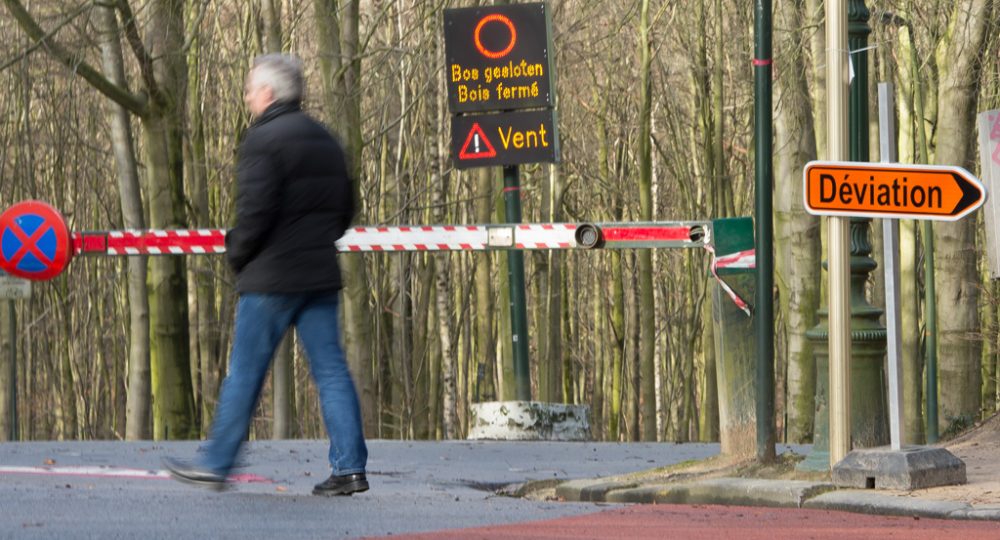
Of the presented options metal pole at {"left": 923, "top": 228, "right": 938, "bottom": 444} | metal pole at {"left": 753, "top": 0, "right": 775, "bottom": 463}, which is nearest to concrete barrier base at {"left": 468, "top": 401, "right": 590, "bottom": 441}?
metal pole at {"left": 753, "top": 0, "right": 775, "bottom": 463}

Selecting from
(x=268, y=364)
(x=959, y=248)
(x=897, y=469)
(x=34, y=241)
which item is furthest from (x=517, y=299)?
(x=268, y=364)

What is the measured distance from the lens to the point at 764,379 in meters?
9.80

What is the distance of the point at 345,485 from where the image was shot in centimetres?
772

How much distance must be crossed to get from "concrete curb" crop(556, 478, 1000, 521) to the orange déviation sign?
1.42m

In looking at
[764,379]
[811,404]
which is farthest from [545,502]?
[811,404]

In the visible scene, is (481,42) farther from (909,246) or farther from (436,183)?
(436,183)

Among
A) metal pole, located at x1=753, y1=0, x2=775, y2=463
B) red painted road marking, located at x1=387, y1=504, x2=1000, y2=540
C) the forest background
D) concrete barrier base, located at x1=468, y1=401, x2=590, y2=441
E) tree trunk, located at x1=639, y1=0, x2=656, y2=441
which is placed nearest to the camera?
red painted road marking, located at x1=387, y1=504, x2=1000, y2=540

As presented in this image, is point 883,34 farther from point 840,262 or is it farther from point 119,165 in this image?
point 840,262

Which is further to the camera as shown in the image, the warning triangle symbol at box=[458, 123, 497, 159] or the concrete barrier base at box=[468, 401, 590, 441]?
the warning triangle symbol at box=[458, 123, 497, 159]

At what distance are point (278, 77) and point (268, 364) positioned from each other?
1.25 meters

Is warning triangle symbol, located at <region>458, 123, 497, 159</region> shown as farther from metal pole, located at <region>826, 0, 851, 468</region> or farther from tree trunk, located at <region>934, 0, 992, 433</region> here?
metal pole, located at <region>826, 0, 851, 468</region>

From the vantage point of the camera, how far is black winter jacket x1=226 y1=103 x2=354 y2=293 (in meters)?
7.25

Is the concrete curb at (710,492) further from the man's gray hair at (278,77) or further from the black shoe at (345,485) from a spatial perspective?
the man's gray hair at (278,77)

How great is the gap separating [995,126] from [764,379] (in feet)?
7.05
